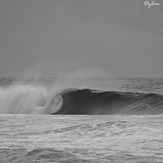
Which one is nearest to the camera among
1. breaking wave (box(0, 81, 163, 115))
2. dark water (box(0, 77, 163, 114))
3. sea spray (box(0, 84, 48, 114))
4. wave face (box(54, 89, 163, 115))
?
wave face (box(54, 89, 163, 115))

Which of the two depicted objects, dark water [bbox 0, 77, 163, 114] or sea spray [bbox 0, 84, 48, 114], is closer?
dark water [bbox 0, 77, 163, 114]

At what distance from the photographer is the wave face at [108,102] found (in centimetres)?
2053

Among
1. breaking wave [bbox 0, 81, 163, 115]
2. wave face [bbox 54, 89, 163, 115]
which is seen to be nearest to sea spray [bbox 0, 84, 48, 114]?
breaking wave [bbox 0, 81, 163, 115]

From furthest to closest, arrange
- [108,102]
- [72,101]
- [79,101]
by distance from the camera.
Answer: [79,101]
[72,101]
[108,102]

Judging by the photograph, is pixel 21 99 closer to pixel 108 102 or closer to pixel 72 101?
pixel 72 101

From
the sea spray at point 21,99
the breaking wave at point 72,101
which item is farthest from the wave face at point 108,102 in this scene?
the sea spray at point 21,99

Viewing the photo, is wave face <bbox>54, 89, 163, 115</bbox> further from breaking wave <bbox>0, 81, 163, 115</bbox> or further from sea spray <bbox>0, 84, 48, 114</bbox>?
sea spray <bbox>0, 84, 48, 114</bbox>

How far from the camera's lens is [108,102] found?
78.5 ft

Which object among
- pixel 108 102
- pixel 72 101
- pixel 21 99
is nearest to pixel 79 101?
pixel 72 101

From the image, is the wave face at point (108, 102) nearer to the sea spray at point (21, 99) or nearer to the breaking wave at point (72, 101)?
the breaking wave at point (72, 101)

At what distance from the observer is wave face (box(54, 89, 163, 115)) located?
20.5 m

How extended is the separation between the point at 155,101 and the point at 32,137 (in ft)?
41.6

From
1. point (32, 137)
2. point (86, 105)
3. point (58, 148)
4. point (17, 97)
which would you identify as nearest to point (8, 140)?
point (32, 137)

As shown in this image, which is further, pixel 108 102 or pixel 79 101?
pixel 79 101
